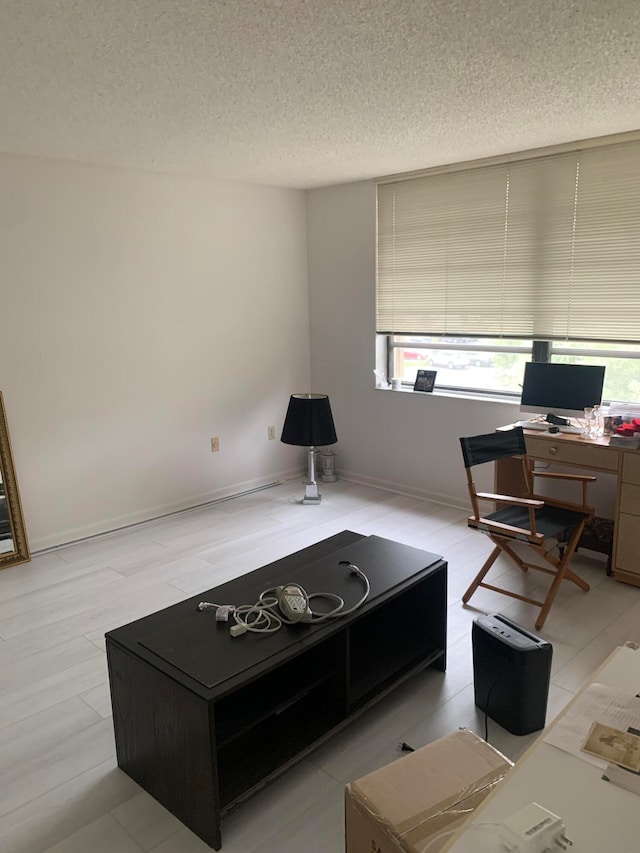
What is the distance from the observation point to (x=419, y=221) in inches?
181

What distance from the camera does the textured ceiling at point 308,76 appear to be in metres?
1.92

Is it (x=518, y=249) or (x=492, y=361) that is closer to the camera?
(x=518, y=249)

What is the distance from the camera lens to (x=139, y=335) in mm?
4309

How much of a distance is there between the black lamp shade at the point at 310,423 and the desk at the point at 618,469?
163 cm

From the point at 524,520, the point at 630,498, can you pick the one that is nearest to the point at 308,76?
the point at 524,520

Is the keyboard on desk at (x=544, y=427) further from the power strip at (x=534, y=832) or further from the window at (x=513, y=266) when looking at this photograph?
the power strip at (x=534, y=832)

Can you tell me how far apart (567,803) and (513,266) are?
143 inches

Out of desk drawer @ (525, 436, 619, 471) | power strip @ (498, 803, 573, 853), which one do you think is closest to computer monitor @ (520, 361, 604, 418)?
desk drawer @ (525, 436, 619, 471)

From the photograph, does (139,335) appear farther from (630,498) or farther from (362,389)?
(630,498)

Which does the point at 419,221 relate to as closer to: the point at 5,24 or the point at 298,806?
the point at 5,24

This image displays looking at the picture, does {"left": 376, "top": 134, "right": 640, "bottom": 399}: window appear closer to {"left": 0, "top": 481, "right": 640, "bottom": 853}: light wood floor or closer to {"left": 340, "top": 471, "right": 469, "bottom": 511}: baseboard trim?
{"left": 340, "top": 471, "right": 469, "bottom": 511}: baseboard trim

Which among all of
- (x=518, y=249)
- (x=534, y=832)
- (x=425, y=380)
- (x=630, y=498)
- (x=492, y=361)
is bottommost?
(x=630, y=498)

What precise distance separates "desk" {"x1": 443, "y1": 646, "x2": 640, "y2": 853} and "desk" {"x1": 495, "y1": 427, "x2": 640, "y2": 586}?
2411mm

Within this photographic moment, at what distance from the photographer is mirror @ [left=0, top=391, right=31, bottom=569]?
3742 mm
